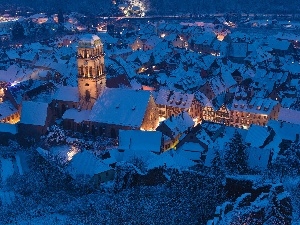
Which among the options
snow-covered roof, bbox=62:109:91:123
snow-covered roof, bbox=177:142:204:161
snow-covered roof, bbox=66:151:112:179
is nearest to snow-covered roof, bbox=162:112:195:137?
snow-covered roof, bbox=177:142:204:161

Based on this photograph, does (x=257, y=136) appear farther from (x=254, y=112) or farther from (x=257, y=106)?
(x=257, y=106)

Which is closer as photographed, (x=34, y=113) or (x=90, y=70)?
(x=34, y=113)

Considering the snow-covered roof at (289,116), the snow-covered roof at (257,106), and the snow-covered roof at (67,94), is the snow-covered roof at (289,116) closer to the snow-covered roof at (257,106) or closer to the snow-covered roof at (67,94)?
the snow-covered roof at (257,106)

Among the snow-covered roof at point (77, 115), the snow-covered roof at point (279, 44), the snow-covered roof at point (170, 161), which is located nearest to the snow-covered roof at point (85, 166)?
the snow-covered roof at point (170, 161)

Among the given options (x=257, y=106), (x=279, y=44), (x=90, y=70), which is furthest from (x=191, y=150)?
(x=279, y=44)

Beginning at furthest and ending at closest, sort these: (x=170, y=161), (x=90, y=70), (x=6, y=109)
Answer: (x=6, y=109)
(x=90, y=70)
(x=170, y=161)

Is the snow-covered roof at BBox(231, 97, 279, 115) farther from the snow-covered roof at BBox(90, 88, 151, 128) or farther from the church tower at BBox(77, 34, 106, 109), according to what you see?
the church tower at BBox(77, 34, 106, 109)
